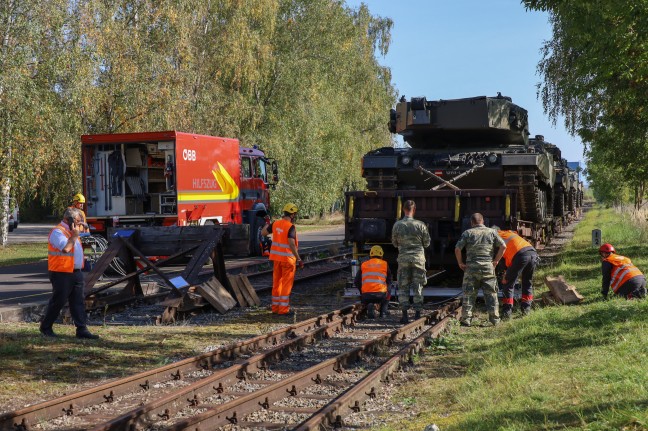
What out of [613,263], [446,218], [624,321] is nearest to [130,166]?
[446,218]

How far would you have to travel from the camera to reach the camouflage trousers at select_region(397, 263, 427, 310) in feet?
39.9

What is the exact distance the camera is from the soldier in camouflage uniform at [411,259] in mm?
12148

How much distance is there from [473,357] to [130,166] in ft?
44.5

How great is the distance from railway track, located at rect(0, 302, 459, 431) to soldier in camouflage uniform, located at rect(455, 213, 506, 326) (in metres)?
0.99

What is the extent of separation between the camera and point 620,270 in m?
12.4

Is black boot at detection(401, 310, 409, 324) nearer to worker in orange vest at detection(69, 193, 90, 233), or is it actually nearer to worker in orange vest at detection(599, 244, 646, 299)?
worker in orange vest at detection(599, 244, 646, 299)

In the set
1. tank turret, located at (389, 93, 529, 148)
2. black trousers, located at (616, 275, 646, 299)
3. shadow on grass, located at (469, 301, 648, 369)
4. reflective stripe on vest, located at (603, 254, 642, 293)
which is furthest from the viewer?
tank turret, located at (389, 93, 529, 148)

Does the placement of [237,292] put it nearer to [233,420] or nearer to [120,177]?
[120,177]

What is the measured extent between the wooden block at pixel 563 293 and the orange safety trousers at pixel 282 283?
4112 millimetres

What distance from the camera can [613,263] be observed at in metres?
12.5

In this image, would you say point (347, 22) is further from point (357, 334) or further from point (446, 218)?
point (357, 334)

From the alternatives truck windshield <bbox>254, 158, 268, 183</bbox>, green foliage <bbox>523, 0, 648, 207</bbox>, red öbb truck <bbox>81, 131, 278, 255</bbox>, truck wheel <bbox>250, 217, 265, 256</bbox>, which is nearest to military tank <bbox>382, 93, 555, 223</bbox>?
green foliage <bbox>523, 0, 648, 207</bbox>

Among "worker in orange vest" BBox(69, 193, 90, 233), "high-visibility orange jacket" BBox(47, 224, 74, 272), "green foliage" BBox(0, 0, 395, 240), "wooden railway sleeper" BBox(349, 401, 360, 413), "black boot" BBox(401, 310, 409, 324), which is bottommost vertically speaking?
"wooden railway sleeper" BBox(349, 401, 360, 413)

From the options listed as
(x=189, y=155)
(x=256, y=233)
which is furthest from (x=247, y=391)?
(x=256, y=233)
